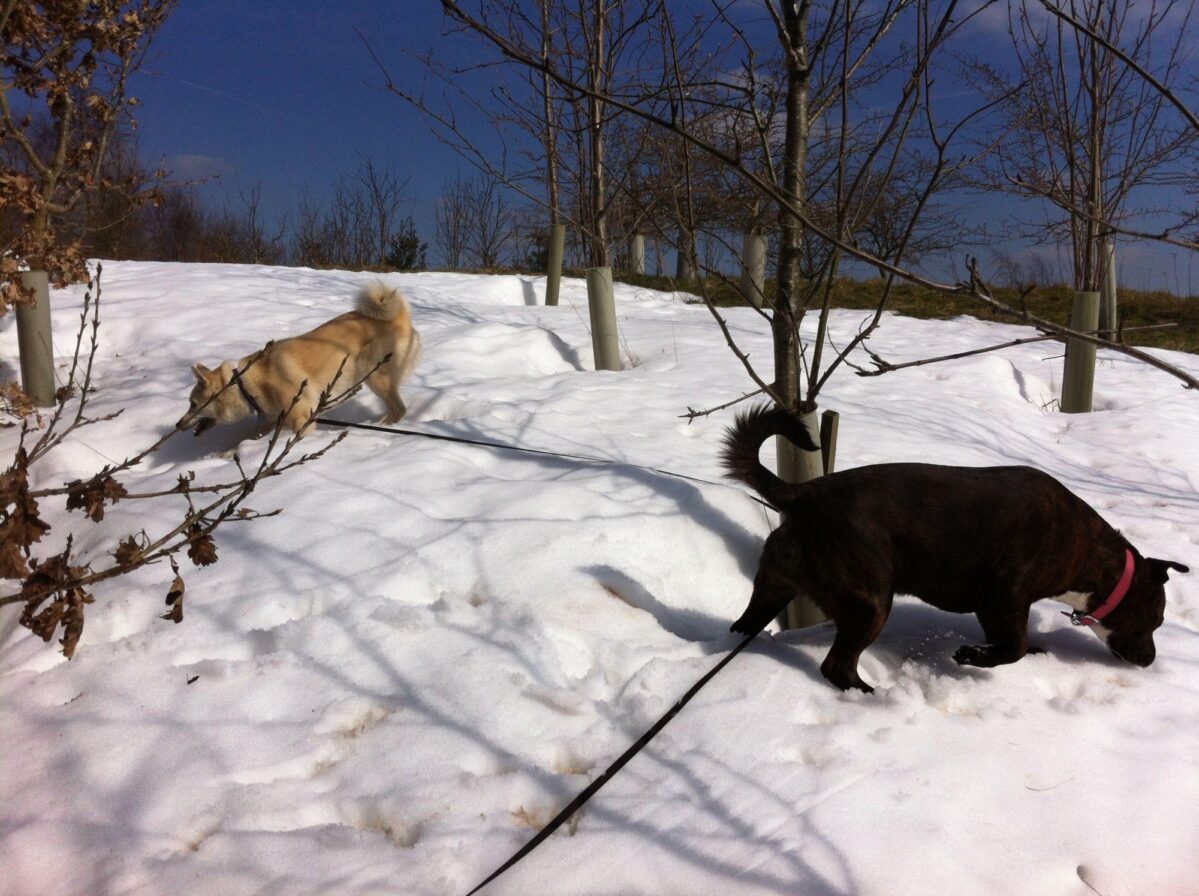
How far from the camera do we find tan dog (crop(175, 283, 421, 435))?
523 cm

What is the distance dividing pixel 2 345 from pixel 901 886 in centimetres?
795

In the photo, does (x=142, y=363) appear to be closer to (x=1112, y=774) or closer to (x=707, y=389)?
(x=707, y=389)

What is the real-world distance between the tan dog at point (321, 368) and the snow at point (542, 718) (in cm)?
83

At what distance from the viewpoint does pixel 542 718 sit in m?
2.40

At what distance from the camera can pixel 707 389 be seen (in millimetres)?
6105

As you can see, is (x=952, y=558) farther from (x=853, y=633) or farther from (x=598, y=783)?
(x=598, y=783)

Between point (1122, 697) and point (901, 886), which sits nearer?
point (901, 886)

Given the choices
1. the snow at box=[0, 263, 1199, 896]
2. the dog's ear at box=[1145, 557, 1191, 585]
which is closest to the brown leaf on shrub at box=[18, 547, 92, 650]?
the snow at box=[0, 263, 1199, 896]

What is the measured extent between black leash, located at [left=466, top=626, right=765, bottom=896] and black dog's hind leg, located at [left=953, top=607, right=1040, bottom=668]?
856mm

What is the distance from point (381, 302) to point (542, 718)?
14.0 feet

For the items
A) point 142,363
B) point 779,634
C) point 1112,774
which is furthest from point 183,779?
point 142,363

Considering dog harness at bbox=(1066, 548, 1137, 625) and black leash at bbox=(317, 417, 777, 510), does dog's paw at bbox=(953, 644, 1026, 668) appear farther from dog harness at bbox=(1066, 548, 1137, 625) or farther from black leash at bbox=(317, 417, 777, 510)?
black leash at bbox=(317, 417, 777, 510)

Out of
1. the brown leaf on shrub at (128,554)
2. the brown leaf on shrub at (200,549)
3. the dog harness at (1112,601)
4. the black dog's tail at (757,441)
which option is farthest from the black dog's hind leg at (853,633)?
the brown leaf on shrub at (128,554)

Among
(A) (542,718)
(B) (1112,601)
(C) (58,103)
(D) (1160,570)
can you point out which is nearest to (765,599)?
(A) (542,718)
